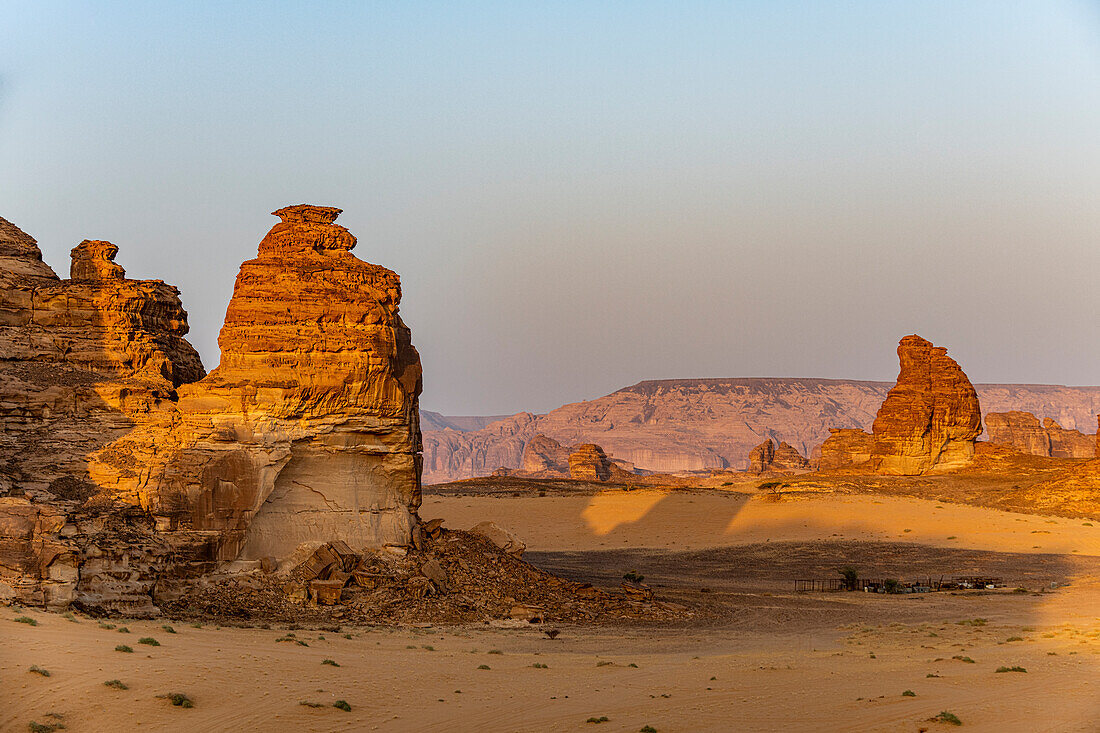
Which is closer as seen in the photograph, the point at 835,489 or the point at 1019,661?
the point at 1019,661

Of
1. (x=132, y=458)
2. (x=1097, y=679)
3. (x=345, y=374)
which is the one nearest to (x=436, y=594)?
(x=345, y=374)

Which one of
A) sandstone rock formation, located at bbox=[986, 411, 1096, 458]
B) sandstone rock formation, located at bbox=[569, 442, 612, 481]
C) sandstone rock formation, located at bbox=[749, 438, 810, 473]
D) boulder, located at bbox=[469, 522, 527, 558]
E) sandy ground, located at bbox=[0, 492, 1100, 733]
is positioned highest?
sandstone rock formation, located at bbox=[986, 411, 1096, 458]

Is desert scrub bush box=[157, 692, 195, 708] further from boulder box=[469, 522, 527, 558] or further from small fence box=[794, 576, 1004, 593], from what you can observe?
small fence box=[794, 576, 1004, 593]

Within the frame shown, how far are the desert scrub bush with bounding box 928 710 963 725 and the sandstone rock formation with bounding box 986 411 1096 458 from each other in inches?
4666

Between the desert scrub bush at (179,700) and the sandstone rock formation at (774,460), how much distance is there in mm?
111601

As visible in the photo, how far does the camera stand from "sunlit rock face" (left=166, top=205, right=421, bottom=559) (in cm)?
2419

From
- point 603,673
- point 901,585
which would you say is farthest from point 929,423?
point 603,673

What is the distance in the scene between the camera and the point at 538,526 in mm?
61312

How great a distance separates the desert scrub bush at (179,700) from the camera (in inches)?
595

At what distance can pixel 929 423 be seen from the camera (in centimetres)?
7962

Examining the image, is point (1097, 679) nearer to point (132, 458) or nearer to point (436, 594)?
point (436, 594)

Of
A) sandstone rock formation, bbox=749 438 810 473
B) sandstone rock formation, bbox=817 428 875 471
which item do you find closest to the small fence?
sandstone rock formation, bbox=817 428 875 471

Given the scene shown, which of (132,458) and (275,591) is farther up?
(132,458)

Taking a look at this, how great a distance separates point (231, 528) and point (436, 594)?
4833 mm
